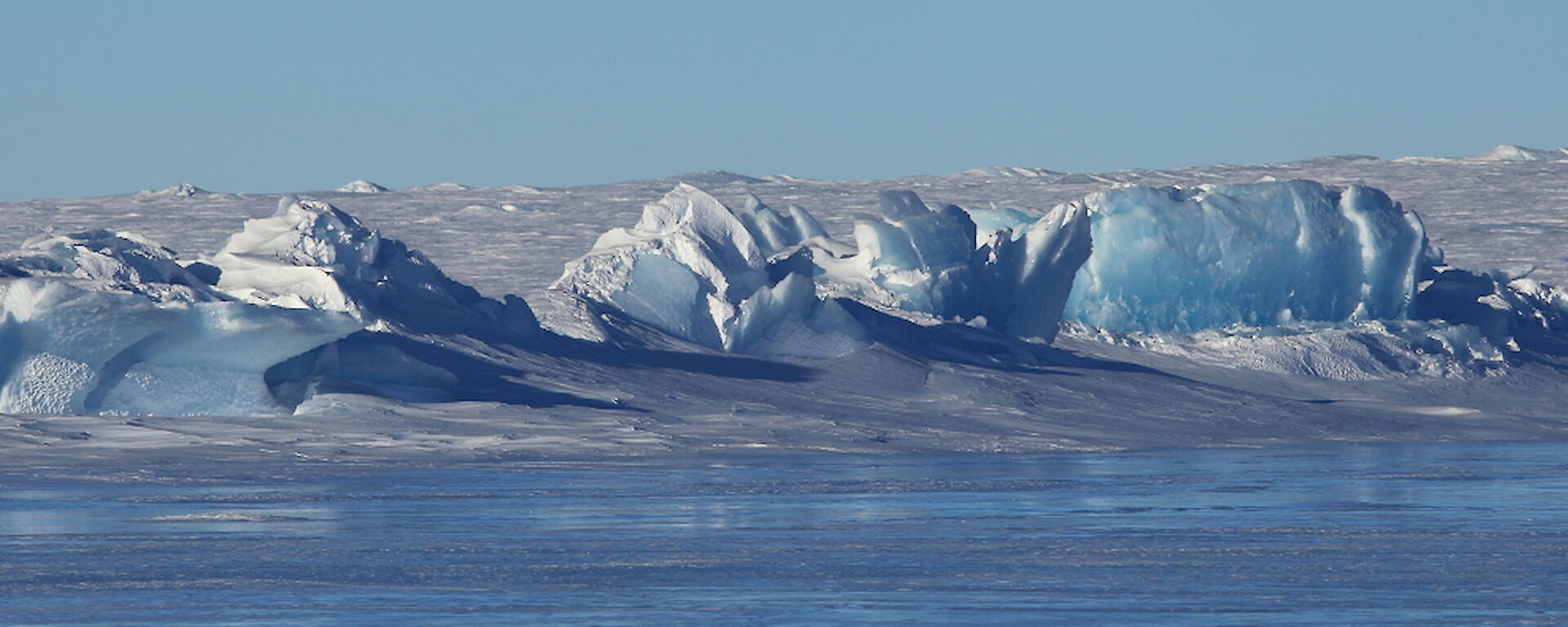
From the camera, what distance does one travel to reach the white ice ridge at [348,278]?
756 inches

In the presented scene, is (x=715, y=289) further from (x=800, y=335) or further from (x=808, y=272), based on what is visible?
(x=808, y=272)

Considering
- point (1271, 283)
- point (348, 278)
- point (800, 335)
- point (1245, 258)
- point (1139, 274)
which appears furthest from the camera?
point (1139, 274)

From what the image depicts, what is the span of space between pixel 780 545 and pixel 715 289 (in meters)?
11.2

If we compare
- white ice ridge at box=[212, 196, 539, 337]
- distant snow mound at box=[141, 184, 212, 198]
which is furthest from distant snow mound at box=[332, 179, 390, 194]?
white ice ridge at box=[212, 196, 539, 337]

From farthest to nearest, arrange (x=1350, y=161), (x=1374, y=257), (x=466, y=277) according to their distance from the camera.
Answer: (x=1350, y=161)
(x=466, y=277)
(x=1374, y=257)

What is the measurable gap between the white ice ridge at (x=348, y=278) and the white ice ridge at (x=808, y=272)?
5.22ft

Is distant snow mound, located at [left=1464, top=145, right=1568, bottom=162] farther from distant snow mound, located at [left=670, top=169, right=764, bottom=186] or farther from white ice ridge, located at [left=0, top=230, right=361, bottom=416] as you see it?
white ice ridge, located at [left=0, top=230, right=361, bottom=416]

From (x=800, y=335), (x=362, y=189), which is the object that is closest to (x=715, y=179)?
(x=362, y=189)

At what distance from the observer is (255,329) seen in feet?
55.7

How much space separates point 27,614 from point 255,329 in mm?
8751

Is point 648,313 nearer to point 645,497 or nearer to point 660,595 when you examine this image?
point 645,497

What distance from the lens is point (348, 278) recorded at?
19594 mm

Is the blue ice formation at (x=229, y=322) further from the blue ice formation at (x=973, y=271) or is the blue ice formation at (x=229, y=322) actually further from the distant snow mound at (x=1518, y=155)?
the distant snow mound at (x=1518, y=155)

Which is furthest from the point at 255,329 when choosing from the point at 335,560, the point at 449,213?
the point at 449,213
